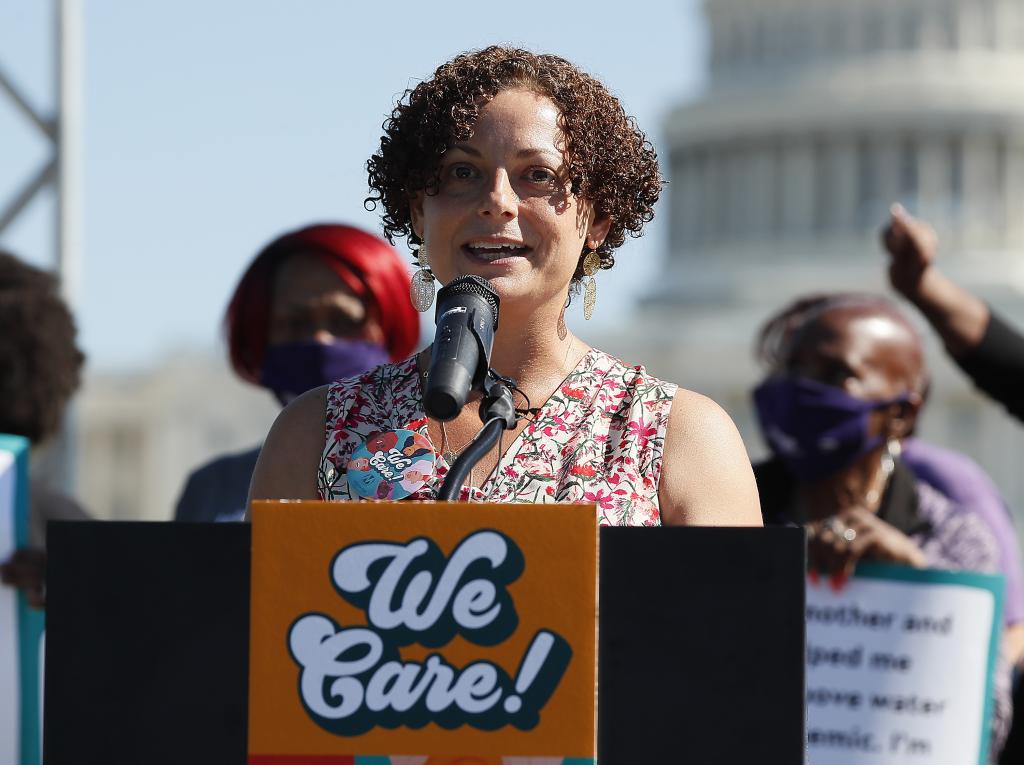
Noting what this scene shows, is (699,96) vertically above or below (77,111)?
above

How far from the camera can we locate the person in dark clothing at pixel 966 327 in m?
5.14

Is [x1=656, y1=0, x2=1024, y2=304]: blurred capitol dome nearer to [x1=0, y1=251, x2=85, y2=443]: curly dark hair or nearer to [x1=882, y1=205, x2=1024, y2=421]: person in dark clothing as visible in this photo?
[x1=882, y1=205, x2=1024, y2=421]: person in dark clothing

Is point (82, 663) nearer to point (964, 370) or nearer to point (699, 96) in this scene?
point (964, 370)

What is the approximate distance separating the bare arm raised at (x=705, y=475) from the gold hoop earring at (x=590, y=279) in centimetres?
33

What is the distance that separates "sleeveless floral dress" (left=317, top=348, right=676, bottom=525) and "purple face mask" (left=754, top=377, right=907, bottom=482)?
2.42 meters

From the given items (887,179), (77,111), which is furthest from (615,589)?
(887,179)

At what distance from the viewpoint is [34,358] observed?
5.30m

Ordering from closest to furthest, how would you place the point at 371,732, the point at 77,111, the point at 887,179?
the point at 371,732, the point at 77,111, the point at 887,179

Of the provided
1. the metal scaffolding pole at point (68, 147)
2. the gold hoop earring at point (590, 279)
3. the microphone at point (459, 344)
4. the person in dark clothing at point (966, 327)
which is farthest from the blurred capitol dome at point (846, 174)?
the microphone at point (459, 344)

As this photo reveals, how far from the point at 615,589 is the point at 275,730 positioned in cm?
44

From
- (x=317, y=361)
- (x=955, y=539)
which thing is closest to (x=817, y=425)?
(x=955, y=539)

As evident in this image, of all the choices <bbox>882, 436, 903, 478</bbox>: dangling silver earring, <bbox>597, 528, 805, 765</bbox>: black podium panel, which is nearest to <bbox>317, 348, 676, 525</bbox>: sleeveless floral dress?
<bbox>597, 528, 805, 765</bbox>: black podium panel

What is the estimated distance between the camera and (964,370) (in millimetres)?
5383

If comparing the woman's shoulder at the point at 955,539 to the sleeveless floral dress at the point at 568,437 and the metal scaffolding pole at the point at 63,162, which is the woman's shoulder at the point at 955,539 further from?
the metal scaffolding pole at the point at 63,162
